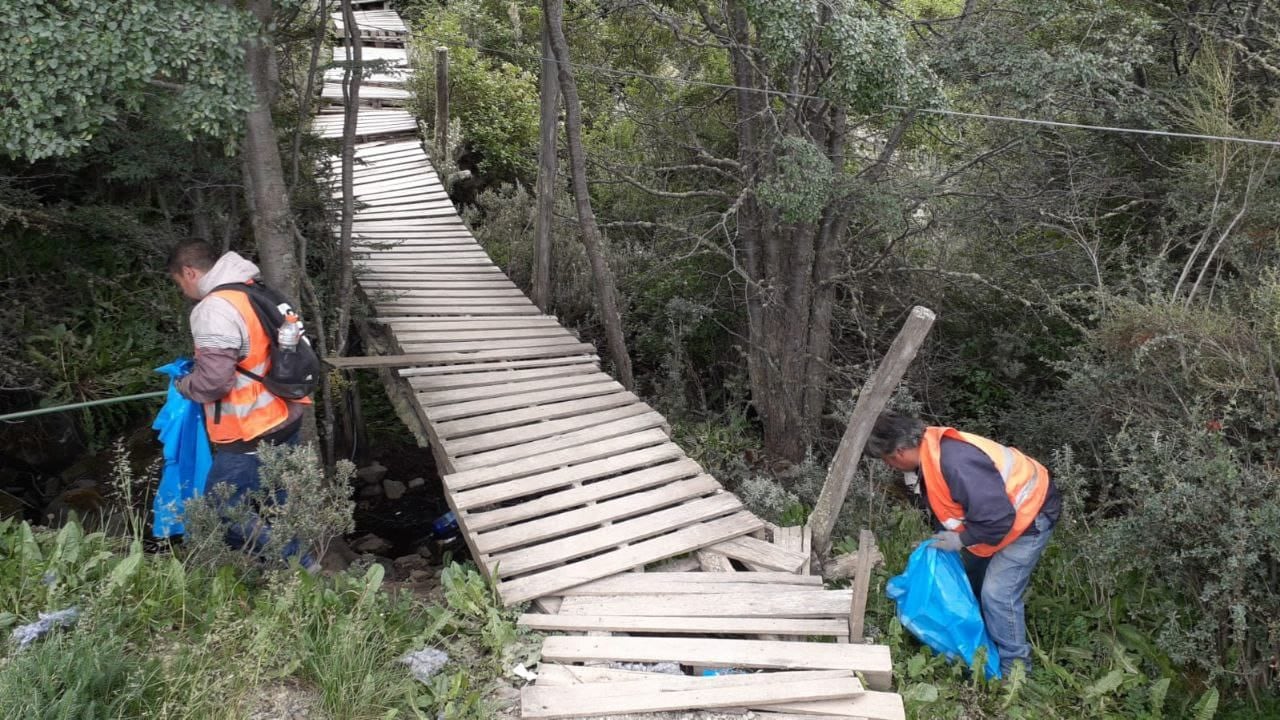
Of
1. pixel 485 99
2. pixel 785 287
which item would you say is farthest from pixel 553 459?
pixel 485 99

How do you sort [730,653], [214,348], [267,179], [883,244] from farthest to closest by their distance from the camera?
[883,244] < [267,179] < [214,348] < [730,653]

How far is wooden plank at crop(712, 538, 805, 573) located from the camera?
4.47 metres

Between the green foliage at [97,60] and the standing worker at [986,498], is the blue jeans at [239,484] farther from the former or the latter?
the standing worker at [986,498]

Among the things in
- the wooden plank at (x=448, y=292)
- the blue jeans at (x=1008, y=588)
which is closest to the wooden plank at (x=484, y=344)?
the wooden plank at (x=448, y=292)

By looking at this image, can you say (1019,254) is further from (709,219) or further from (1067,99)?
(709,219)

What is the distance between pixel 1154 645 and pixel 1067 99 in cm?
403

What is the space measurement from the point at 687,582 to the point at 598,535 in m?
0.56

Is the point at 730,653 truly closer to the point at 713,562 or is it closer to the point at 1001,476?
the point at 713,562

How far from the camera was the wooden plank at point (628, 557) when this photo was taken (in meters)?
4.11

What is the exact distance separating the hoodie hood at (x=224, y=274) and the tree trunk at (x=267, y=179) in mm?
1009

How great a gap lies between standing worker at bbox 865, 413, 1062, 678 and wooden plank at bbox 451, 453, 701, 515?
5.22 feet

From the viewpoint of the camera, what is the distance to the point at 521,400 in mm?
5949

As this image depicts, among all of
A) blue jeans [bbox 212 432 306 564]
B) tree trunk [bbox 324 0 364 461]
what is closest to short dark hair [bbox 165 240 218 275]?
blue jeans [bbox 212 432 306 564]

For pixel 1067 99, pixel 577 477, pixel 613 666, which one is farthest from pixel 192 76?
pixel 1067 99
